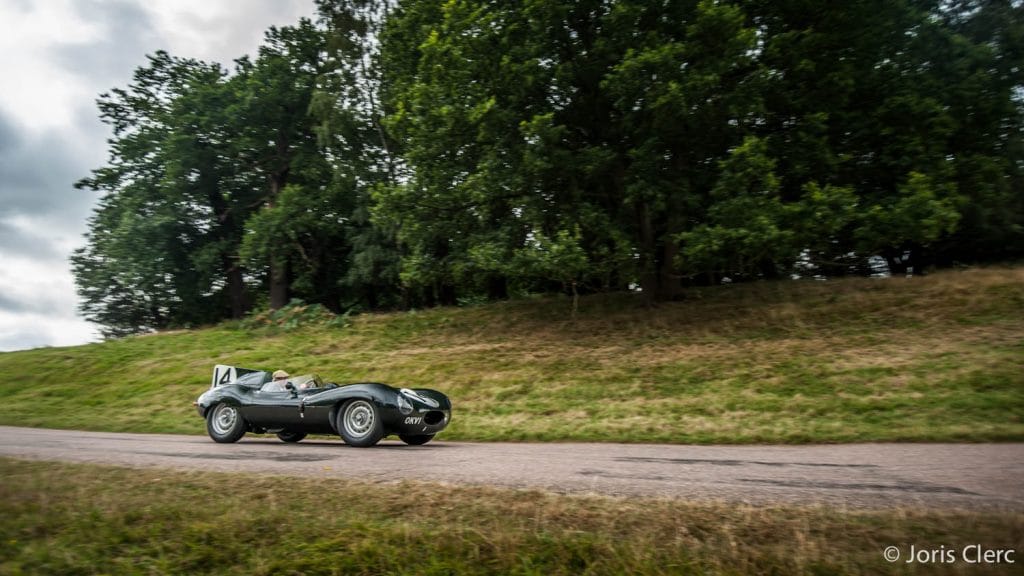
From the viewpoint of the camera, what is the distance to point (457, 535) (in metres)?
3.81

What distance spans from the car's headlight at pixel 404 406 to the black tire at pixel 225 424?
3.43 metres

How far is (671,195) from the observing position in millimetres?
18266

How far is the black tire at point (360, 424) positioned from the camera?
955 centimetres

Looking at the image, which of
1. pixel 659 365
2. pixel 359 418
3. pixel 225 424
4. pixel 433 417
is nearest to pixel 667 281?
pixel 659 365

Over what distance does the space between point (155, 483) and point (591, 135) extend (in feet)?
56.0

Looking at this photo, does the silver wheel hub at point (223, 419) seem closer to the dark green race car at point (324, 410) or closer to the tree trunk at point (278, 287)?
the dark green race car at point (324, 410)

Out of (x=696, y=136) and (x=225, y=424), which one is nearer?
(x=225, y=424)

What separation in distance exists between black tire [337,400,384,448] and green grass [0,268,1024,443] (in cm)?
276

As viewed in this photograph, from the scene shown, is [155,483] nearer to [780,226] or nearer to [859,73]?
[780,226]

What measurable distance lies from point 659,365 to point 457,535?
12878 millimetres

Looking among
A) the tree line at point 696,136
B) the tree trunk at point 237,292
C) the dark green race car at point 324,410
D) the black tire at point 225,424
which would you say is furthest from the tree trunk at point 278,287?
the dark green race car at point 324,410

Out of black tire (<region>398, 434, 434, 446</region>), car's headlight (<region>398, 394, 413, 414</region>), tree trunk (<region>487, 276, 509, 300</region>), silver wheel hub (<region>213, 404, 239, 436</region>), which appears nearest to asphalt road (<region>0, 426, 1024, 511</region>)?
black tire (<region>398, 434, 434, 446</region>)

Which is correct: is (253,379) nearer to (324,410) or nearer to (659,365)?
(324,410)

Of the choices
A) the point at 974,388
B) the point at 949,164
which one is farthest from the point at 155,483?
the point at 949,164
